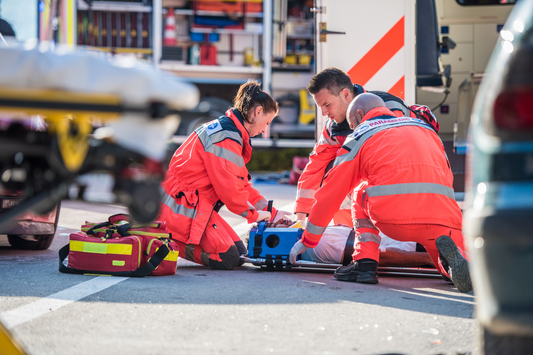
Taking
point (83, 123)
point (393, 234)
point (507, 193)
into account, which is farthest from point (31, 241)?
point (507, 193)

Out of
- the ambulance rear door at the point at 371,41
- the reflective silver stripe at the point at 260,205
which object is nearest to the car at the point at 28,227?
the reflective silver stripe at the point at 260,205

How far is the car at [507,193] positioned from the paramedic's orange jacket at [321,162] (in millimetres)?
2924

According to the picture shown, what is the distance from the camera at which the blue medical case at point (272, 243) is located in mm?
4305

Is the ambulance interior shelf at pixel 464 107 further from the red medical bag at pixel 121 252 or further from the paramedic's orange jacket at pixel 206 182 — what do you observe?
the red medical bag at pixel 121 252

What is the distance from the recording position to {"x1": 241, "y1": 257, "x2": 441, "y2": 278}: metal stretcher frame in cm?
427

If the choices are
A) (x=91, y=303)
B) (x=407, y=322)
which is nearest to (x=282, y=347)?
(x=407, y=322)

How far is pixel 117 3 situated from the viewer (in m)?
10.9

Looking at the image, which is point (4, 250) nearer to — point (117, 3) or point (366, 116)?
point (366, 116)

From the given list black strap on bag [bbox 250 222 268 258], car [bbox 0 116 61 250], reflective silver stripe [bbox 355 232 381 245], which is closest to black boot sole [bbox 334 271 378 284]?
reflective silver stripe [bbox 355 232 381 245]

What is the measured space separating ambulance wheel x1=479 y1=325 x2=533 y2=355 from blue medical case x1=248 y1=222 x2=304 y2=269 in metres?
2.33

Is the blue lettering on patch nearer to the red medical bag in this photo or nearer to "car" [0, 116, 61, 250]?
the red medical bag

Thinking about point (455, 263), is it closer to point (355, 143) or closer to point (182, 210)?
point (355, 143)

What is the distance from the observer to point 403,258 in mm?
4246

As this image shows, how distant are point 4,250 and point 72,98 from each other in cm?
355
